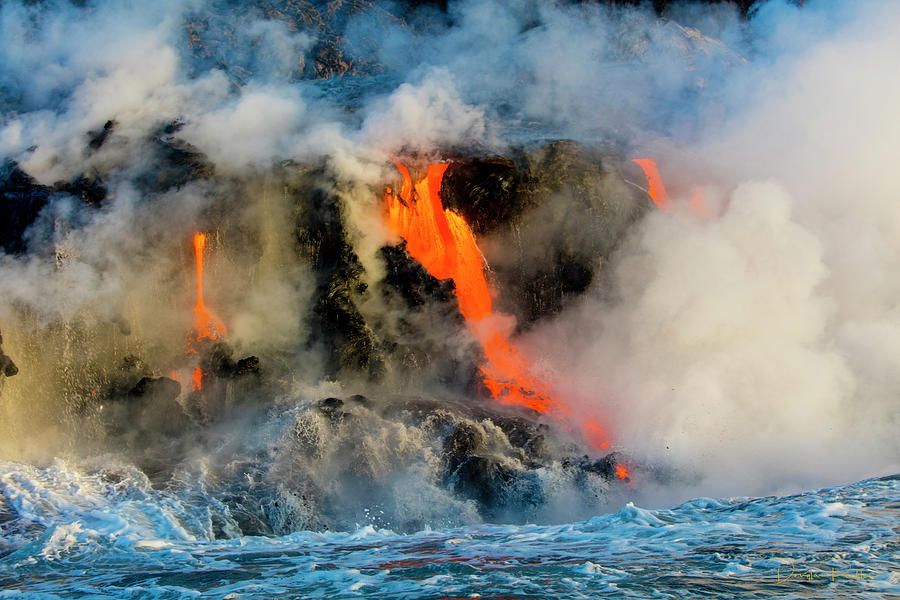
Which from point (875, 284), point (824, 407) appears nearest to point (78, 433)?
point (824, 407)

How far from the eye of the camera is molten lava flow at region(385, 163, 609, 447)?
774 inches

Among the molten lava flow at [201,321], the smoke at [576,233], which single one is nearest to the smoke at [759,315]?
the smoke at [576,233]

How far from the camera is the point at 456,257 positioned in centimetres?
2070

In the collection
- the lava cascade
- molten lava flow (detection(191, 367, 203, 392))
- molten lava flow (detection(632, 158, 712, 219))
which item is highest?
molten lava flow (detection(632, 158, 712, 219))

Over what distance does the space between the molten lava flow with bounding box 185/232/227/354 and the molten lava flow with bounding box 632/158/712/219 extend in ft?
36.3

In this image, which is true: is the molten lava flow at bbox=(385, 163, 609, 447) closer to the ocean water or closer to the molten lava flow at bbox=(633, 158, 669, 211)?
the molten lava flow at bbox=(633, 158, 669, 211)

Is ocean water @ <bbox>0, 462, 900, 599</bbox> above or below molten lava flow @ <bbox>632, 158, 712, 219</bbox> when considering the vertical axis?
below

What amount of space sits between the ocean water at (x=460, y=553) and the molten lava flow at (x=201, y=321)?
4.74 metres

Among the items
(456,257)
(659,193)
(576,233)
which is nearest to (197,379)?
(456,257)

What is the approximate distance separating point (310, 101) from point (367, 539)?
14140mm

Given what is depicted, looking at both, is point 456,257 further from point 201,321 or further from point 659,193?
Result: point 201,321

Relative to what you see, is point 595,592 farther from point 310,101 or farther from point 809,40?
point 809,40

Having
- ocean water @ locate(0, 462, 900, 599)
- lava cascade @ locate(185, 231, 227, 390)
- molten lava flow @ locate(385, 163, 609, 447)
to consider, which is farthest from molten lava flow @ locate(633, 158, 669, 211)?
lava cascade @ locate(185, 231, 227, 390)

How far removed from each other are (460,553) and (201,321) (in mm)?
10307
